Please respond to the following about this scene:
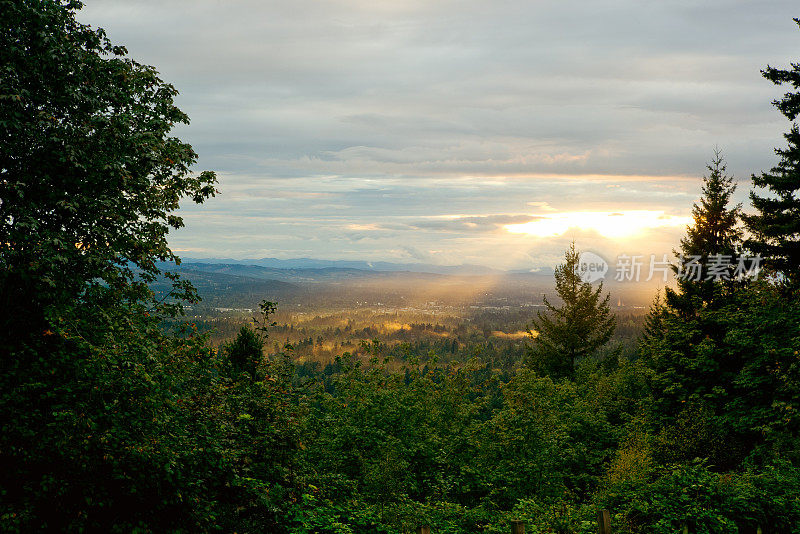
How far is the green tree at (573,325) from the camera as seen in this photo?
140 ft

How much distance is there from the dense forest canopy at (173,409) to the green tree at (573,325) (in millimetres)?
18198

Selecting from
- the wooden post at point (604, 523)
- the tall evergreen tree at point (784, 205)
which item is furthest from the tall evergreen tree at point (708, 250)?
the wooden post at point (604, 523)

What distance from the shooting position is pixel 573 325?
42.7 metres

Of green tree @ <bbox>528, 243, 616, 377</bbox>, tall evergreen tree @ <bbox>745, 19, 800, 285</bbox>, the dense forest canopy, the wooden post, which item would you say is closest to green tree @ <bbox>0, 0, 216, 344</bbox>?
the dense forest canopy

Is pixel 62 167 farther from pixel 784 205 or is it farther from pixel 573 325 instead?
pixel 573 325

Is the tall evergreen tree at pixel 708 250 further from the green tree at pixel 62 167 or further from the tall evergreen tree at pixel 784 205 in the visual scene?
the green tree at pixel 62 167

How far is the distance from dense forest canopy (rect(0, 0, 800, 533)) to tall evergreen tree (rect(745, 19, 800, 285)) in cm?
10

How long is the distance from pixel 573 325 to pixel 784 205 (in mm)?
21121

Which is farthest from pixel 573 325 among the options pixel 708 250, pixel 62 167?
pixel 62 167

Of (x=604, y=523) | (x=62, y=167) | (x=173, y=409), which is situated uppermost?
(x=62, y=167)

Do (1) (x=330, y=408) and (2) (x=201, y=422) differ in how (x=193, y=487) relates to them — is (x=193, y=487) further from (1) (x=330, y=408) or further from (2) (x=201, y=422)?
(1) (x=330, y=408)

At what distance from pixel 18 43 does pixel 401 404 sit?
68.3ft

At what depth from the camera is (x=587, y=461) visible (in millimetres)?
26156

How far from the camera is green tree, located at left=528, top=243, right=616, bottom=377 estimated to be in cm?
4253
